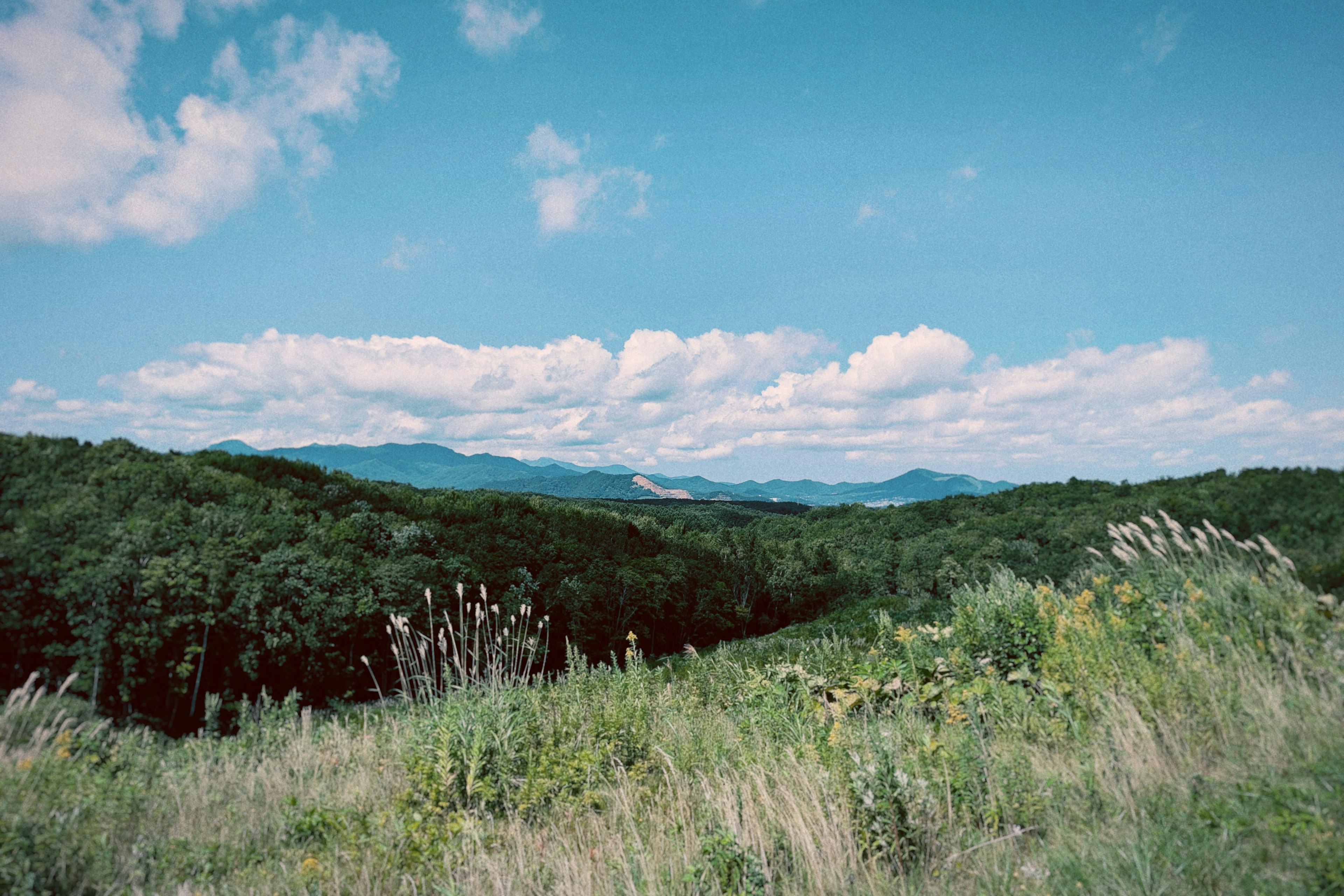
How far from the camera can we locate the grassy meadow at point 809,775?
286cm

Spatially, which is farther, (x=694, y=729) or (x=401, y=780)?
(x=694, y=729)

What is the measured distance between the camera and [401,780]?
442cm

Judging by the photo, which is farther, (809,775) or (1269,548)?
(1269,548)

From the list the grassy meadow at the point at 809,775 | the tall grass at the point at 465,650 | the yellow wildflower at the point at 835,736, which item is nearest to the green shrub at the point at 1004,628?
the grassy meadow at the point at 809,775

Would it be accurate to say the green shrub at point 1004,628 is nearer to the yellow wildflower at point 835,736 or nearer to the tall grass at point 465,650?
the yellow wildflower at point 835,736

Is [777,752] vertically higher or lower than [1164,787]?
lower

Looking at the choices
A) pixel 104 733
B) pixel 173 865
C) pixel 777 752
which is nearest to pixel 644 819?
pixel 777 752

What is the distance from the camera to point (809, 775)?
396 centimetres

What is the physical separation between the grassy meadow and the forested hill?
0.91 ft

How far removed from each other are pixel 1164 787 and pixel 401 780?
4660 millimetres

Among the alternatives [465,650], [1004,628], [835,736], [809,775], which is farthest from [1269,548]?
[465,650]

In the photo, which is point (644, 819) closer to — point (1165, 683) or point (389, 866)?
point (389, 866)

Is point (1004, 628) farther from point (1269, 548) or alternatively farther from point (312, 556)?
point (312, 556)

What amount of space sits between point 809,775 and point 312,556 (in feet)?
15.0
